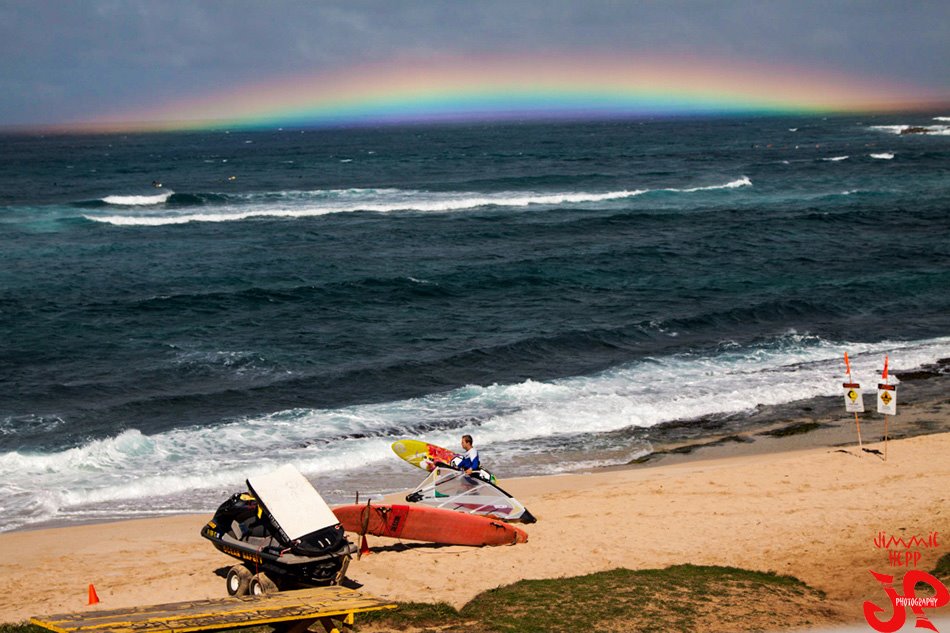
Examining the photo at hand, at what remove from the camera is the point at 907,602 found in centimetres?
1198

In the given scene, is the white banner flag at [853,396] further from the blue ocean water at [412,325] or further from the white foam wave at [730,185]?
the white foam wave at [730,185]

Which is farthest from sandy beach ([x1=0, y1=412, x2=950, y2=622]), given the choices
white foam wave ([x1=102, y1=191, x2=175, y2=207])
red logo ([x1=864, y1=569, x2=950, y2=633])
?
white foam wave ([x1=102, y1=191, x2=175, y2=207])

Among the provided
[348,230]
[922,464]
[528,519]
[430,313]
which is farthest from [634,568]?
[348,230]

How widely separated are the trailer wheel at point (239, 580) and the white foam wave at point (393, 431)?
588 centimetres

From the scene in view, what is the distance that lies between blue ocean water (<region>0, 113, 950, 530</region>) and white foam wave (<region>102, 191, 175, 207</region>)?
0.40 metres

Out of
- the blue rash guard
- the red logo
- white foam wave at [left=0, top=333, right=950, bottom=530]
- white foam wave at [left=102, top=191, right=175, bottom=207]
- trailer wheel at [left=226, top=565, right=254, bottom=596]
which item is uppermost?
white foam wave at [left=102, top=191, right=175, bottom=207]

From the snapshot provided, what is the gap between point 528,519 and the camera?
15.5m

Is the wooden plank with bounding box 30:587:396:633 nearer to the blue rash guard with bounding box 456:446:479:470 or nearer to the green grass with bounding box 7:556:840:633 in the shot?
the green grass with bounding box 7:556:840:633

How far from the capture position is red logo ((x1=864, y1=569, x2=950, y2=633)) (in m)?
11.4

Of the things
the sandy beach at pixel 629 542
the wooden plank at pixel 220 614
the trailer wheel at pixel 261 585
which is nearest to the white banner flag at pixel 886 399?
the sandy beach at pixel 629 542

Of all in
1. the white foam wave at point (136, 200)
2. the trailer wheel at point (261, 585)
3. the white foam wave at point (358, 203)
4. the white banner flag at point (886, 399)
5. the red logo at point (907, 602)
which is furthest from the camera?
the white foam wave at point (136, 200)

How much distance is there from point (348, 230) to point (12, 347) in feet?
80.4

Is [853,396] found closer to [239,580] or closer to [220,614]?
[239,580]

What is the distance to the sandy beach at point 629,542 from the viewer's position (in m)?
13.0
